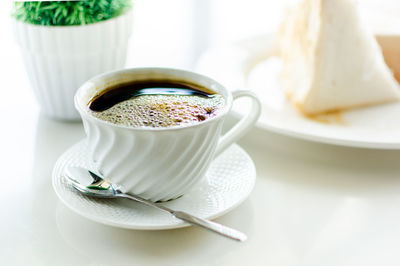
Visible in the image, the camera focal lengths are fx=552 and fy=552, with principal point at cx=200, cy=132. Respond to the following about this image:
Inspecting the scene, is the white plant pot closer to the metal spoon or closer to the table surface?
the table surface

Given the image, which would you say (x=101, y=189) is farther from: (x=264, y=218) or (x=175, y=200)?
(x=264, y=218)

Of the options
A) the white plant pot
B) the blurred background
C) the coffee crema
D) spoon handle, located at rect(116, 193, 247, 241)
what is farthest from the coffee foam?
the blurred background

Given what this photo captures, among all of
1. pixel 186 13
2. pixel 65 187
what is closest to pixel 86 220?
pixel 65 187

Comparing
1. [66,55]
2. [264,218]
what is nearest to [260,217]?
[264,218]

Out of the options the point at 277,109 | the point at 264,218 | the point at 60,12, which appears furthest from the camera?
the point at 277,109

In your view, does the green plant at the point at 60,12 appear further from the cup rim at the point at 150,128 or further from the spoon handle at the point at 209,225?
the spoon handle at the point at 209,225

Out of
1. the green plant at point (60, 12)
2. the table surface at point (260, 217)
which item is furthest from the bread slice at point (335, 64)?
the green plant at point (60, 12)
